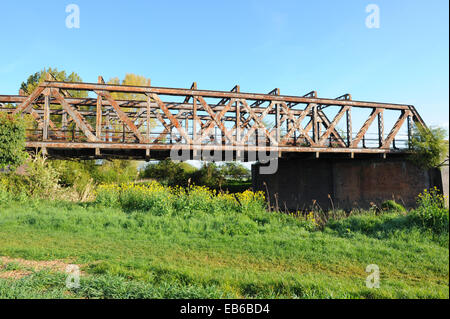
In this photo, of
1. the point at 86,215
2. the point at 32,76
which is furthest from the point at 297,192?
the point at 32,76

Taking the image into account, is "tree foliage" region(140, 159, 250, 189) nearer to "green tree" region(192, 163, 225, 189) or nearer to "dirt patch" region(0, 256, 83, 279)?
"green tree" region(192, 163, 225, 189)

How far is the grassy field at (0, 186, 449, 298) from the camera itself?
427 cm

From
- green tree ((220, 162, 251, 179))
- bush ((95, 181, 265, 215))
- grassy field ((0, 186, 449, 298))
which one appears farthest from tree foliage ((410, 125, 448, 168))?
green tree ((220, 162, 251, 179))

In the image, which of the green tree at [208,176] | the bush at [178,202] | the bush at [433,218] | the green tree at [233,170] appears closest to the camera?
the bush at [433,218]

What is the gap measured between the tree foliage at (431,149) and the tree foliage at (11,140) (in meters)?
21.8

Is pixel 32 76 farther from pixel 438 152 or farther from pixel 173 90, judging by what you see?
pixel 438 152

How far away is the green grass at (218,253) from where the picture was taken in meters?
4.24

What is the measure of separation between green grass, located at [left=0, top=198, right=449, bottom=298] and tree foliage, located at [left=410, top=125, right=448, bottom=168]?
10.00m

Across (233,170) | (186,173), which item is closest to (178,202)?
(186,173)

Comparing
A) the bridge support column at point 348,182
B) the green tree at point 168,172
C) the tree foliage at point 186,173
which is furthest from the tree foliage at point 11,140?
the green tree at point 168,172

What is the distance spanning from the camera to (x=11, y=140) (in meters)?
12.1

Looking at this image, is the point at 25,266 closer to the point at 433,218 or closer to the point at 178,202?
the point at 178,202

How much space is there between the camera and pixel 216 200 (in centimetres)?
1130

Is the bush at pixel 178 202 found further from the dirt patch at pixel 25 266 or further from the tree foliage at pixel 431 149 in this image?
the tree foliage at pixel 431 149
